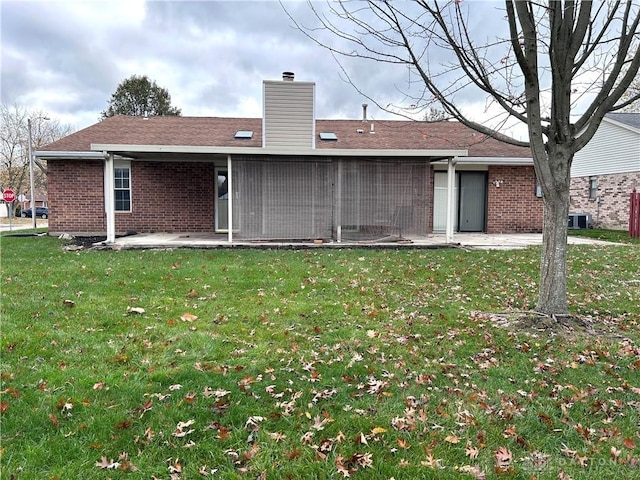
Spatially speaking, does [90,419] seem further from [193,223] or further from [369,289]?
[193,223]

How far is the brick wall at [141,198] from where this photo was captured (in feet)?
47.1

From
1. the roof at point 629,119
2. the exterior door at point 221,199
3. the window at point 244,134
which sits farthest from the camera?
the roof at point 629,119

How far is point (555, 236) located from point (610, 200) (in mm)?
18677

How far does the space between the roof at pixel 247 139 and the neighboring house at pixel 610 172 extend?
6.73 metres

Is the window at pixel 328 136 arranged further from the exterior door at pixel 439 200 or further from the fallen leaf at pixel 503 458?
the fallen leaf at pixel 503 458

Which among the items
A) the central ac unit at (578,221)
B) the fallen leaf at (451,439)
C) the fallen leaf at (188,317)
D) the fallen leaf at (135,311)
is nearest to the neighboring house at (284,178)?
the central ac unit at (578,221)

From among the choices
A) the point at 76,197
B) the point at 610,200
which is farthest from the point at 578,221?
the point at 76,197

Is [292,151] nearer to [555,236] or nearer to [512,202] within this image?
[555,236]

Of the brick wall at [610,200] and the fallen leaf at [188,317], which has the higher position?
the brick wall at [610,200]

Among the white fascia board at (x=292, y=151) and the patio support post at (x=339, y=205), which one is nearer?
the white fascia board at (x=292, y=151)

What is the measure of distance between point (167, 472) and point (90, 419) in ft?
2.66

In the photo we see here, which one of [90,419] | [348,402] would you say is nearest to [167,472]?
[90,419]

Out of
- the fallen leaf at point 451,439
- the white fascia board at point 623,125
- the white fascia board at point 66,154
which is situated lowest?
the fallen leaf at point 451,439

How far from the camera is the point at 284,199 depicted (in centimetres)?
1179
